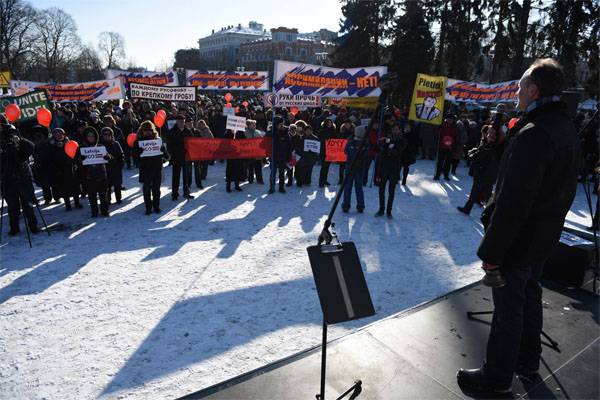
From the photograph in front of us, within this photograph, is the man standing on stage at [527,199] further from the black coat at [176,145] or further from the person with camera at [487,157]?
the black coat at [176,145]

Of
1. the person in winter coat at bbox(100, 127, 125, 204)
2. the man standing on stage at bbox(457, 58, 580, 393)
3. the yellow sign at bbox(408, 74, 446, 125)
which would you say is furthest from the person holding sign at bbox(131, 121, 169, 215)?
the yellow sign at bbox(408, 74, 446, 125)

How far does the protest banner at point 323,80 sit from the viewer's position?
10.4 m

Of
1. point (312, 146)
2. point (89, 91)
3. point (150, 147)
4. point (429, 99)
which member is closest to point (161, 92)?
point (150, 147)

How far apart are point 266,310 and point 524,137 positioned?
10.7 ft

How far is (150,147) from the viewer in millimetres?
8086

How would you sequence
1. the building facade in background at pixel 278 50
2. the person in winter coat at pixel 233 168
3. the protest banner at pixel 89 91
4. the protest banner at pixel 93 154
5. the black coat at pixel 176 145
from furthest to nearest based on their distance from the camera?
the building facade in background at pixel 278 50, the protest banner at pixel 89 91, the person in winter coat at pixel 233 168, the black coat at pixel 176 145, the protest banner at pixel 93 154

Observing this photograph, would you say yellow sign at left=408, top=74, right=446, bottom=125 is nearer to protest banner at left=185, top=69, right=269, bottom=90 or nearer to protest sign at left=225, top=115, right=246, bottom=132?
protest sign at left=225, top=115, right=246, bottom=132

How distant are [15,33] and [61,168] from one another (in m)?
64.6

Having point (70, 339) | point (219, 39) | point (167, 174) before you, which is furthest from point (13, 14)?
point (219, 39)

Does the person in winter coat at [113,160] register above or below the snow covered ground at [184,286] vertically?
above

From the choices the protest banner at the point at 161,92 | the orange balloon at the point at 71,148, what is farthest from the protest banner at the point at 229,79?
the orange balloon at the point at 71,148

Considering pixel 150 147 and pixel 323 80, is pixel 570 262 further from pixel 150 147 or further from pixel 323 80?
pixel 323 80

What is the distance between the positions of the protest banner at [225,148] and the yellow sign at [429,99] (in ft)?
15.9

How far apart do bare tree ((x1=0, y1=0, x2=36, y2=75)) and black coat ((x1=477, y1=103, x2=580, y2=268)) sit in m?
64.2
